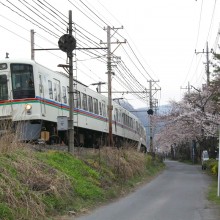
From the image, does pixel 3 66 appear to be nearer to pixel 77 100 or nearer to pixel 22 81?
pixel 22 81

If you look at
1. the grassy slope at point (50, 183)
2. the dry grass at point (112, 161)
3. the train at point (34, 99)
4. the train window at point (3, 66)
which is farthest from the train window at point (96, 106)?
the train window at point (3, 66)

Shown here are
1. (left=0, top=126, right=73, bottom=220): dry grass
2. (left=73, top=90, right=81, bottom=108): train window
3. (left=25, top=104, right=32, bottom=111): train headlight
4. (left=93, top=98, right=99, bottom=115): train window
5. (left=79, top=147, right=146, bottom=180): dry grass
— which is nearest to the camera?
(left=0, top=126, right=73, bottom=220): dry grass

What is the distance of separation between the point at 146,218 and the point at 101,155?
801 cm

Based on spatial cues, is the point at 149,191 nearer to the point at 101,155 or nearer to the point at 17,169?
the point at 101,155

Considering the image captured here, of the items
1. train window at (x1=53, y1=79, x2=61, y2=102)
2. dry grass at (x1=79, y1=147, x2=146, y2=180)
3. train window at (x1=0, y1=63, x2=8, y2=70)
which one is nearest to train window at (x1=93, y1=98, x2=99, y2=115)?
dry grass at (x1=79, y1=147, x2=146, y2=180)

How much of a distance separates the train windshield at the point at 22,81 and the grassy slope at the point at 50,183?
9.67 ft

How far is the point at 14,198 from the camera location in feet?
28.4

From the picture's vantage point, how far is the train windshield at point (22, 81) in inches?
639

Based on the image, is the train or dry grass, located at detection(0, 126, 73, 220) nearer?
dry grass, located at detection(0, 126, 73, 220)

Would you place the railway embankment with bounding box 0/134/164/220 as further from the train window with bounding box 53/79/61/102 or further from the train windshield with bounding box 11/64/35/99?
the train windshield with bounding box 11/64/35/99

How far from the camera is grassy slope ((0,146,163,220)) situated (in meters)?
8.79

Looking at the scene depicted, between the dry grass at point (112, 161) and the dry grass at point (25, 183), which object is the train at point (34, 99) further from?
the dry grass at point (112, 161)

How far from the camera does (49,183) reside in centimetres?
1051

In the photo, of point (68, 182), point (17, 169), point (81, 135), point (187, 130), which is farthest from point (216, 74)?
point (187, 130)
